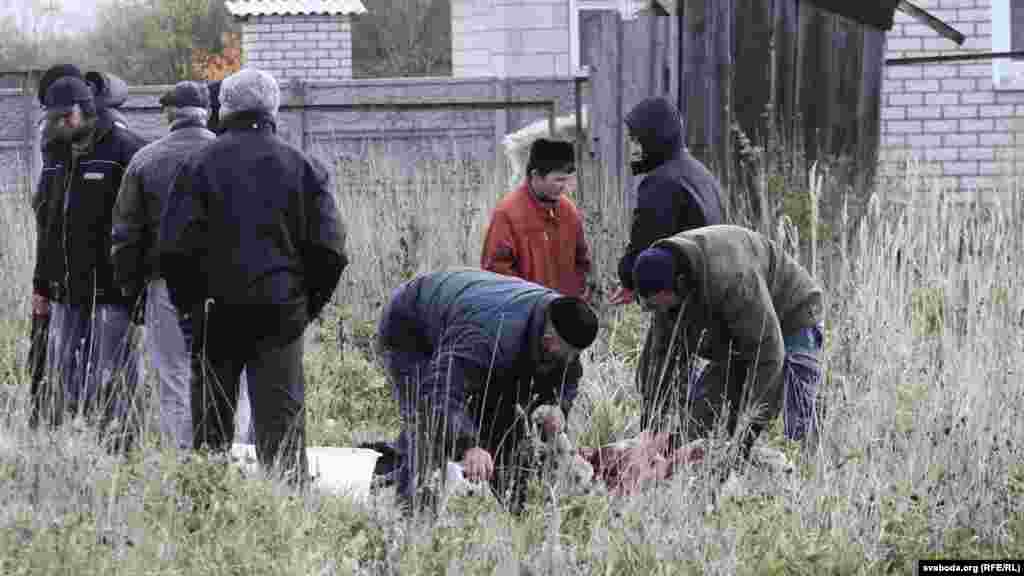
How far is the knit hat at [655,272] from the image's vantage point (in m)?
5.36

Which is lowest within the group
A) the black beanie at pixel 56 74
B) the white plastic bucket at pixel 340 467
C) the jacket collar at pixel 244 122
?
the white plastic bucket at pixel 340 467

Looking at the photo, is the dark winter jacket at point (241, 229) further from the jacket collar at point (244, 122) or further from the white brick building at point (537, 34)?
the white brick building at point (537, 34)

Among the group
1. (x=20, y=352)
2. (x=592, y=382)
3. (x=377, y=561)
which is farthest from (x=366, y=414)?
(x=377, y=561)

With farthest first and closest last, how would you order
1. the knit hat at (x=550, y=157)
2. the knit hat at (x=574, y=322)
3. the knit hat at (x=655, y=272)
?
the knit hat at (x=550, y=157), the knit hat at (x=655, y=272), the knit hat at (x=574, y=322)

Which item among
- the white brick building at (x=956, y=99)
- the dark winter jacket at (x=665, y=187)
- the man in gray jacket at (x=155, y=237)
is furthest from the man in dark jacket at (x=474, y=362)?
the white brick building at (x=956, y=99)

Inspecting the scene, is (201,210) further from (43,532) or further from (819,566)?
(819,566)

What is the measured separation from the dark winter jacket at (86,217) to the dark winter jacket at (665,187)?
2.00 metres

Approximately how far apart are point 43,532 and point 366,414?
3.10 meters

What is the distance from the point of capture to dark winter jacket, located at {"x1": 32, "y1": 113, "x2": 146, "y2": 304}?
6.53 meters

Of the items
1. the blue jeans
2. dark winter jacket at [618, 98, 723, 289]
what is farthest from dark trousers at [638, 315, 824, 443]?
the blue jeans

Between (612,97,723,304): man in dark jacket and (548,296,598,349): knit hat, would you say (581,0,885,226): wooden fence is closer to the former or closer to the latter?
(612,97,723,304): man in dark jacket

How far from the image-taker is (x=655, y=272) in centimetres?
537

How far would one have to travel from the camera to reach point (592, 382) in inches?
271

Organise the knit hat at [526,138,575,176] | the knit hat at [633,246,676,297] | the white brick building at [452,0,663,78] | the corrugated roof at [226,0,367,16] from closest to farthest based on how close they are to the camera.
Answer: the knit hat at [633,246,676,297], the knit hat at [526,138,575,176], the white brick building at [452,0,663,78], the corrugated roof at [226,0,367,16]
